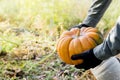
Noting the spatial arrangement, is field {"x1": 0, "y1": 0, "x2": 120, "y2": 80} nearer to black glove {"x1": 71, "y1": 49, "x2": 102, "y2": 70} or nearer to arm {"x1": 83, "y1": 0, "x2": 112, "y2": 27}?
arm {"x1": 83, "y1": 0, "x2": 112, "y2": 27}

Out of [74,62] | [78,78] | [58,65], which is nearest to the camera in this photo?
[74,62]

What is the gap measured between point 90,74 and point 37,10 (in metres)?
1.56

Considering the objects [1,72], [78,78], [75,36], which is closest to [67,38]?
[75,36]

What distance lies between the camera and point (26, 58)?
341 cm

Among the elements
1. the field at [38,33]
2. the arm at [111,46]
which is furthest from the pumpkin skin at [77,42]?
the field at [38,33]

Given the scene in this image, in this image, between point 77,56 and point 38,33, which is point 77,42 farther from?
point 38,33

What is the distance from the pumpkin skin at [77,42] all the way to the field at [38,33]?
455mm

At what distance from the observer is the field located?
312cm

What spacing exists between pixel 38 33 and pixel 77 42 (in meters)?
1.51

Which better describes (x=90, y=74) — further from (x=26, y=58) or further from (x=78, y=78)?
(x=26, y=58)

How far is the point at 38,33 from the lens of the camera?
4.01 meters

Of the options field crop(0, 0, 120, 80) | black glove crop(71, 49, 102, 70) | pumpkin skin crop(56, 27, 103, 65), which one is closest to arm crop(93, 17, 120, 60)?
black glove crop(71, 49, 102, 70)

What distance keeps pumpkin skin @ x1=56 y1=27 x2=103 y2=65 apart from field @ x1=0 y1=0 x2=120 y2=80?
455 millimetres

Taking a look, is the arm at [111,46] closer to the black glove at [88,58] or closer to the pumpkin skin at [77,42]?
the black glove at [88,58]
